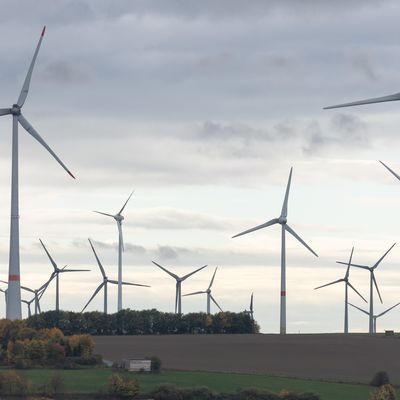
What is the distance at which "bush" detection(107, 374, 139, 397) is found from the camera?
13700 cm

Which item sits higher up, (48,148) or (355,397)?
(48,148)

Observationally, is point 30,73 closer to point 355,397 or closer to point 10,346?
point 10,346

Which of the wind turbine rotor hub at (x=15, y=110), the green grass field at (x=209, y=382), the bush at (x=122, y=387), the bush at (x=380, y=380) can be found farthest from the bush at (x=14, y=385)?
the wind turbine rotor hub at (x=15, y=110)

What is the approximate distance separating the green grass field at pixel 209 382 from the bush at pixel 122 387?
1.76 metres

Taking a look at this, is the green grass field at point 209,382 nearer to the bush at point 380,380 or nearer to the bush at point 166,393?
the bush at point 380,380

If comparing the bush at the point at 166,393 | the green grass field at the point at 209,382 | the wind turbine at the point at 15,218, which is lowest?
the bush at the point at 166,393

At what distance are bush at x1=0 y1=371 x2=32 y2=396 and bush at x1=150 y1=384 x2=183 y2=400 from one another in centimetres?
1266

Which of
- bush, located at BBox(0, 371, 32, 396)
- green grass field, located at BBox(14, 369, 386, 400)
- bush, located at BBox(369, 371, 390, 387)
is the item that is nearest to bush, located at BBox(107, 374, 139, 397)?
green grass field, located at BBox(14, 369, 386, 400)

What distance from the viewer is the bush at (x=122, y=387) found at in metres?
Result: 137

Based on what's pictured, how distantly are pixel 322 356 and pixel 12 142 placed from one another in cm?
5559

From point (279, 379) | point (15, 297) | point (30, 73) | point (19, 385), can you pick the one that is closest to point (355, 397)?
point (279, 379)

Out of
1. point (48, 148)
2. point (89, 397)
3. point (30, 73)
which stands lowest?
point (89, 397)

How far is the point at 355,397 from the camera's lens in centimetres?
14212

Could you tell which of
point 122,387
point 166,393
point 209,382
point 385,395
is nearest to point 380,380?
point 209,382
